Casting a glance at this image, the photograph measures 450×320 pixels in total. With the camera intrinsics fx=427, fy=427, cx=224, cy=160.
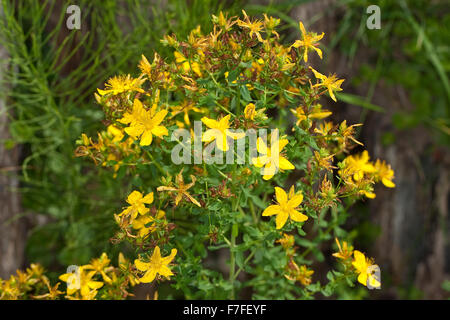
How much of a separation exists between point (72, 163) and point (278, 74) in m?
1.31

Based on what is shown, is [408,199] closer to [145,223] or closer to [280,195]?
[280,195]

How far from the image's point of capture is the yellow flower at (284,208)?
1.01 meters

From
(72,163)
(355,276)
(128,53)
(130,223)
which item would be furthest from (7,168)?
(355,276)

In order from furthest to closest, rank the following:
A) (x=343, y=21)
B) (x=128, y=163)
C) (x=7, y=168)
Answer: (x=343, y=21) → (x=7, y=168) → (x=128, y=163)

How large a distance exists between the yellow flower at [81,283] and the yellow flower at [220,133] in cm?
56

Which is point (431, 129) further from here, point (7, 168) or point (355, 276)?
point (7, 168)

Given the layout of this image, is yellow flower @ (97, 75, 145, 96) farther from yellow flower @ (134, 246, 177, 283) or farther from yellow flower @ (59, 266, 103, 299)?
yellow flower @ (59, 266, 103, 299)

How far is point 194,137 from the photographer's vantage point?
108 centimetres

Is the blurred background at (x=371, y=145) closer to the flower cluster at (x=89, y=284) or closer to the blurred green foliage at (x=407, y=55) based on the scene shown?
the blurred green foliage at (x=407, y=55)

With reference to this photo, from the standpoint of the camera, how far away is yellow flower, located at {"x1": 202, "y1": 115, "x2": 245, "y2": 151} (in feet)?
3.17

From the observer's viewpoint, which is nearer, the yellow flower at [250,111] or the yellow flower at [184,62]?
the yellow flower at [250,111]

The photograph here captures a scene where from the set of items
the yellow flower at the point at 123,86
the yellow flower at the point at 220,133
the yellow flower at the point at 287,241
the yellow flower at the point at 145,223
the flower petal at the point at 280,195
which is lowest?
the yellow flower at the point at 287,241

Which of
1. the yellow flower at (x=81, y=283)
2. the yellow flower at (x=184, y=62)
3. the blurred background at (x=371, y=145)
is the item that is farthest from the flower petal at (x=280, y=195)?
the blurred background at (x=371, y=145)

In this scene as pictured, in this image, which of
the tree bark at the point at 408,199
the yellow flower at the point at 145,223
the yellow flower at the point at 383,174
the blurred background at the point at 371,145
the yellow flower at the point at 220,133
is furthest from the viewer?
the tree bark at the point at 408,199
